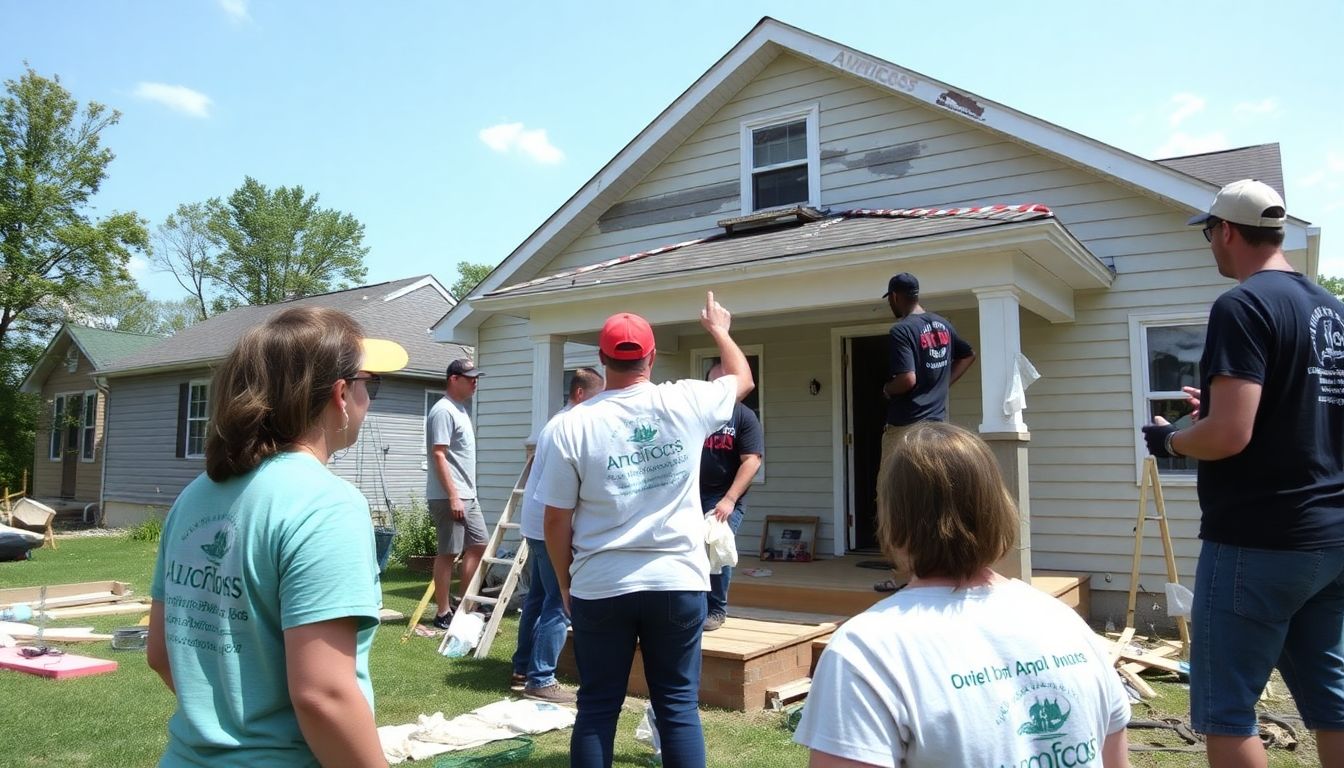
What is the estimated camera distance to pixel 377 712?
4914mm

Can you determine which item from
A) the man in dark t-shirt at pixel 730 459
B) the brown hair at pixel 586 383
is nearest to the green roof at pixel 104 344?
the brown hair at pixel 586 383

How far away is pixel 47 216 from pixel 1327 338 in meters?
27.8

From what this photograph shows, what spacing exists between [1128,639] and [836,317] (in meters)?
4.01

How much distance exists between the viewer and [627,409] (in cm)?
289

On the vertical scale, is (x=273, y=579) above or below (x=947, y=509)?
below

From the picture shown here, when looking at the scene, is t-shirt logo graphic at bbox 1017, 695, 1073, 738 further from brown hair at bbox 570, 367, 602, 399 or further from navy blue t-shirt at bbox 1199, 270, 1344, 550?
brown hair at bbox 570, 367, 602, 399

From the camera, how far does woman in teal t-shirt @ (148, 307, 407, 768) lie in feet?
4.53

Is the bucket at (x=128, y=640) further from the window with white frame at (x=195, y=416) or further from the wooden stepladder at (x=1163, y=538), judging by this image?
the window with white frame at (x=195, y=416)

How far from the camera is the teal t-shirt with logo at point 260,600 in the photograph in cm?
140

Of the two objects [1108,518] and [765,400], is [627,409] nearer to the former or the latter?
[1108,518]

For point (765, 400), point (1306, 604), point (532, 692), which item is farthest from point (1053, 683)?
point (765, 400)

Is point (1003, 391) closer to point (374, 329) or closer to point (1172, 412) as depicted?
point (1172, 412)

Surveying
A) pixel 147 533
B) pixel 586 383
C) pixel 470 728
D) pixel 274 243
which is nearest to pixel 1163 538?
pixel 586 383

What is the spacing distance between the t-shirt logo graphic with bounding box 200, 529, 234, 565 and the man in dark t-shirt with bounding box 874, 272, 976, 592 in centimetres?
423
